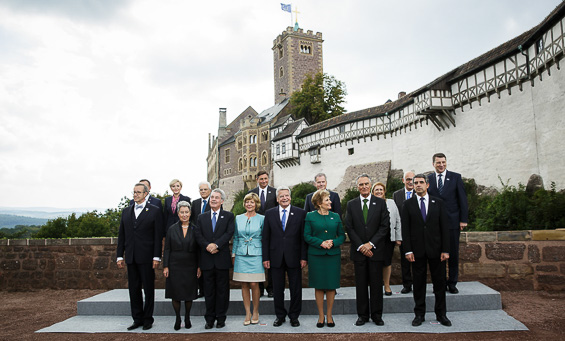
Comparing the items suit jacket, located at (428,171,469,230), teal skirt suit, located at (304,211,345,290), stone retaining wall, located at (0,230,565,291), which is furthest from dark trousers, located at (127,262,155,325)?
suit jacket, located at (428,171,469,230)

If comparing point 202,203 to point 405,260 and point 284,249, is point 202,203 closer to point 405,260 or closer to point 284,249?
point 284,249

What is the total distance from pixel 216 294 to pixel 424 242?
2823 mm

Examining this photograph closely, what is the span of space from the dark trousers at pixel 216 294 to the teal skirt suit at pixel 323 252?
1.19 meters

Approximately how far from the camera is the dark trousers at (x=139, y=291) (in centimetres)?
553

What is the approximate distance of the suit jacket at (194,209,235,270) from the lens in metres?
5.47

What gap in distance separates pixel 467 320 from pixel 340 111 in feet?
124

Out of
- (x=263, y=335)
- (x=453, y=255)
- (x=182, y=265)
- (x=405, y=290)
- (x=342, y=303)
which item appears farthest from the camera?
(x=405, y=290)

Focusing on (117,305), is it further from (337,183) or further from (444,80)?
(337,183)

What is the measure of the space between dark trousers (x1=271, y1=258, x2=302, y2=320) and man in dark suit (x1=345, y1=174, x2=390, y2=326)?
76 centimetres

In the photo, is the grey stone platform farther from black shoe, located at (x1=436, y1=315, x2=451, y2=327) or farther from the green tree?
the green tree

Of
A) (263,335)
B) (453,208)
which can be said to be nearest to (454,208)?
(453,208)

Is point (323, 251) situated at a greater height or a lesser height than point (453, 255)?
greater

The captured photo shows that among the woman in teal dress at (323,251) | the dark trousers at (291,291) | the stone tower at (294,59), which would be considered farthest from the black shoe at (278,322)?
the stone tower at (294,59)

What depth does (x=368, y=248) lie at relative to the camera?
5121mm
